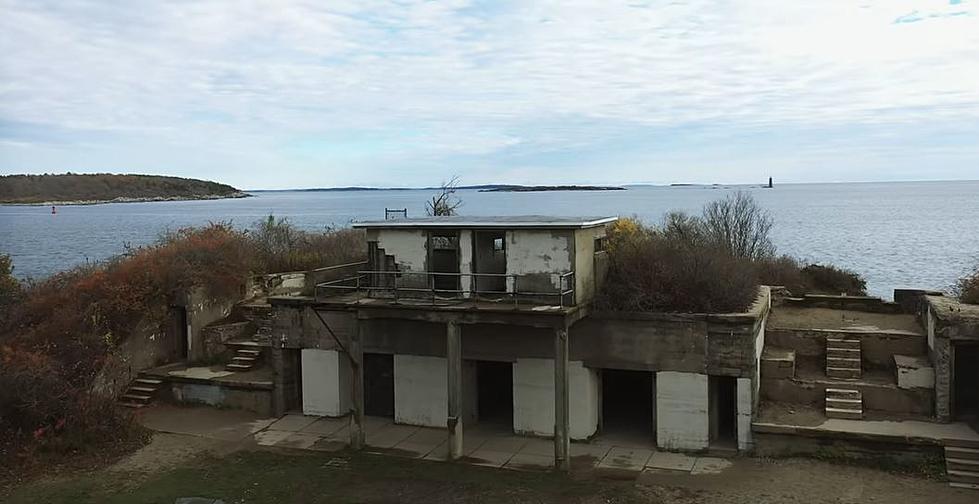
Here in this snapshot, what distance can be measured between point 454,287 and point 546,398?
3.63 meters

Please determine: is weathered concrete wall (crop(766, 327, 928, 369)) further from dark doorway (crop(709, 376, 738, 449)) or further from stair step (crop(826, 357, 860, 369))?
dark doorway (crop(709, 376, 738, 449))

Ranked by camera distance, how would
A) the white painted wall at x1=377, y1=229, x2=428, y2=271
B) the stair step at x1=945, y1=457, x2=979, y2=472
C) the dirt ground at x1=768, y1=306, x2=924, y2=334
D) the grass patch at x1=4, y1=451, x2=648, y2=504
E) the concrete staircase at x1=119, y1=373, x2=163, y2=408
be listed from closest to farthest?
the stair step at x1=945, y1=457, x2=979, y2=472 < the grass patch at x1=4, y1=451, x2=648, y2=504 < the white painted wall at x1=377, y1=229, x2=428, y2=271 < the dirt ground at x1=768, y1=306, x2=924, y2=334 < the concrete staircase at x1=119, y1=373, x2=163, y2=408

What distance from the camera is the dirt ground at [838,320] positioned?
22.3 metres

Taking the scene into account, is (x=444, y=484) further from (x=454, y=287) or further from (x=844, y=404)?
(x=844, y=404)

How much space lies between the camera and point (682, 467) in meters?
17.2

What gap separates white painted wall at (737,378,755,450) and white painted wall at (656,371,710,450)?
29.2 inches

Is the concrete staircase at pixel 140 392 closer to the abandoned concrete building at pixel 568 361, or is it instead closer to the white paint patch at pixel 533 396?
the abandoned concrete building at pixel 568 361

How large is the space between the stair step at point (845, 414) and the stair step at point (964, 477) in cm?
243

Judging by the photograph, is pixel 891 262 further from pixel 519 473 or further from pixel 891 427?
pixel 519 473

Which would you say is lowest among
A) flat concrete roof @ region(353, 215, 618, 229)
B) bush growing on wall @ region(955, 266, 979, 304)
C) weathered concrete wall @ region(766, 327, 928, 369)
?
weathered concrete wall @ region(766, 327, 928, 369)

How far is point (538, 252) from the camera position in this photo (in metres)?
18.5

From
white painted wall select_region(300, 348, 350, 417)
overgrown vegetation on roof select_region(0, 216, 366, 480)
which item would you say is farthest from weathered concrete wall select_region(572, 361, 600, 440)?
overgrown vegetation on roof select_region(0, 216, 366, 480)

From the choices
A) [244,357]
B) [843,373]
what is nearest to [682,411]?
[843,373]

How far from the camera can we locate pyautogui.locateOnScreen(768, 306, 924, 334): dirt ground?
22297 mm
